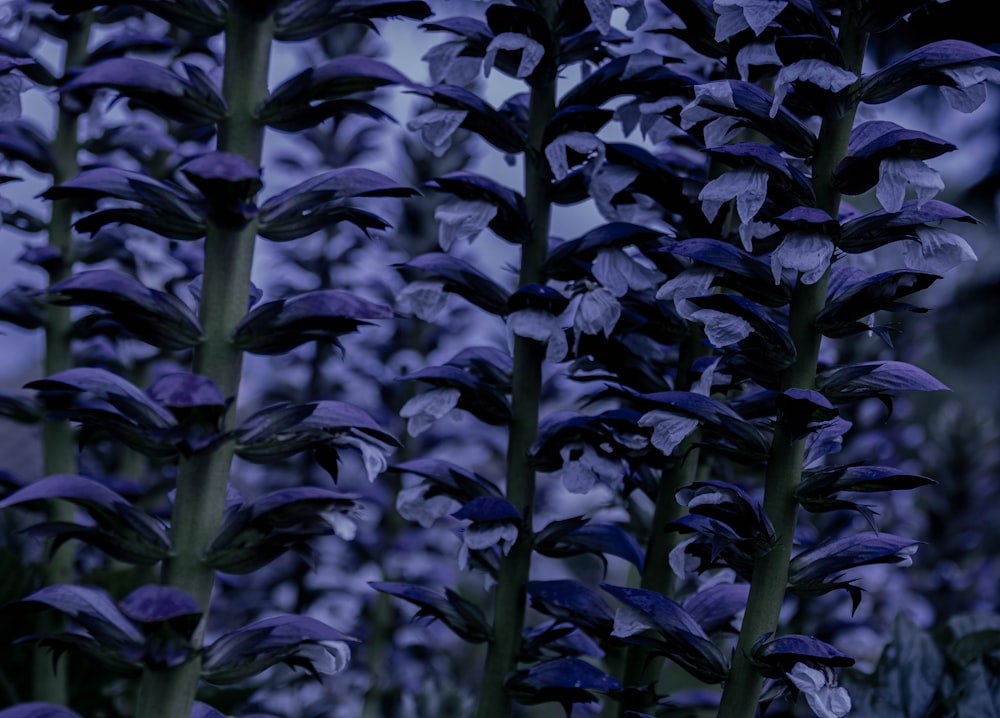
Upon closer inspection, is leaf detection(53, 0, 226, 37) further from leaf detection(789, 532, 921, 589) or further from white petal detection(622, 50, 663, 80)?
leaf detection(789, 532, 921, 589)

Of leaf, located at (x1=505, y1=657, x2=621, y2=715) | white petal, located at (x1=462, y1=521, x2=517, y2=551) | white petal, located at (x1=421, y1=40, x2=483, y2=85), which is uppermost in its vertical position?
white petal, located at (x1=421, y1=40, x2=483, y2=85)

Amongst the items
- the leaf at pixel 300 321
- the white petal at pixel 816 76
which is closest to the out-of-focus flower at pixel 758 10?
the white petal at pixel 816 76

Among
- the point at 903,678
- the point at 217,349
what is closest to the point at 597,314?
the point at 217,349

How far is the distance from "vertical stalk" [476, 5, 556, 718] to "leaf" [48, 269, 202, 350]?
37 centimetres

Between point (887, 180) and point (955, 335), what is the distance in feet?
28.8

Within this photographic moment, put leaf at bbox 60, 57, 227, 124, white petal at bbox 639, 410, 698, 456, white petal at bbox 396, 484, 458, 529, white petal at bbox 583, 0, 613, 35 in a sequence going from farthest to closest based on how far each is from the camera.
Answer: white petal at bbox 396, 484, 458, 529 < white petal at bbox 583, 0, 613, 35 < white petal at bbox 639, 410, 698, 456 < leaf at bbox 60, 57, 227, 124

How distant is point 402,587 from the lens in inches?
40.6

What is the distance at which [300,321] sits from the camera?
31.4 inches

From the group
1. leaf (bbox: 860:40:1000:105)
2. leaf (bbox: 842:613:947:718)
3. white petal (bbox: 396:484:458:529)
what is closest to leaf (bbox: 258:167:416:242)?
white petal (bbox: 396:484:458:529)

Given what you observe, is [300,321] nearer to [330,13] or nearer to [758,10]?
[330,13]

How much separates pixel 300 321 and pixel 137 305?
127 mm

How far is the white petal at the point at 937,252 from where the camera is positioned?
0.86m

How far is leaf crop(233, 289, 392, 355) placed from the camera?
2.56 ft

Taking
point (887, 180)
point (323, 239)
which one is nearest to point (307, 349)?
point (323, 239)
